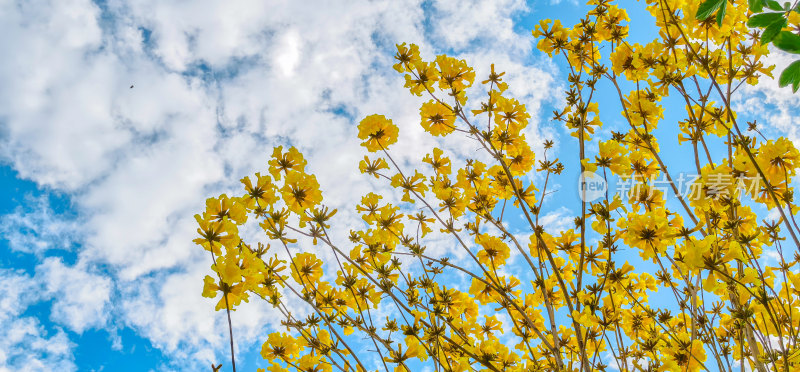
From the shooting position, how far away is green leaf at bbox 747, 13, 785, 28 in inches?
43.6

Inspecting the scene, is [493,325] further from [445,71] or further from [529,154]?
[445,71]

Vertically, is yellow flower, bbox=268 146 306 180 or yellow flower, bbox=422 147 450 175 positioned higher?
yellow flower, bbox=422 147 450 175

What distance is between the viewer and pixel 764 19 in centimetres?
111

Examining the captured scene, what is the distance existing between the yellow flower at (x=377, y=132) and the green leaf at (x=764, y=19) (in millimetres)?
2521

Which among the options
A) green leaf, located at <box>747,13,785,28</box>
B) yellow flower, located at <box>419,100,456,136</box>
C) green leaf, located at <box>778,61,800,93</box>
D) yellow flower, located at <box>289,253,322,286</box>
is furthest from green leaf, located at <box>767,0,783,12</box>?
yellow flower, located at <box>289,253,322,286</box>

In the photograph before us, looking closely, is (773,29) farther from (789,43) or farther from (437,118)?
(437,118)

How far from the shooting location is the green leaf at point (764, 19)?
1106 mm

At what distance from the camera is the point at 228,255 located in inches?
81.0

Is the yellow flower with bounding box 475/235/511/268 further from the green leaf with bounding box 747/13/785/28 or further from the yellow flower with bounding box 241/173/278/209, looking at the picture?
the green leaf with bounding box 747/13/785/28

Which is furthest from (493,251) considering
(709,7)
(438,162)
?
(709,7)

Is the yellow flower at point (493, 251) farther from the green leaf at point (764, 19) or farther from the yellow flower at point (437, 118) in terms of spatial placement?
the green leaf at point (764, 19)

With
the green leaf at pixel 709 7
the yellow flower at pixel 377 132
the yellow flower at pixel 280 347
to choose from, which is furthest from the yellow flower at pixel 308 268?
the green leaf at pixel 709 7

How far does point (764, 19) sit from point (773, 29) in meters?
0.04

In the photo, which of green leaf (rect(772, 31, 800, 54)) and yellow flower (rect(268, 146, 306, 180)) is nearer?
green leaf (rect(772, 31, 800, 54))
